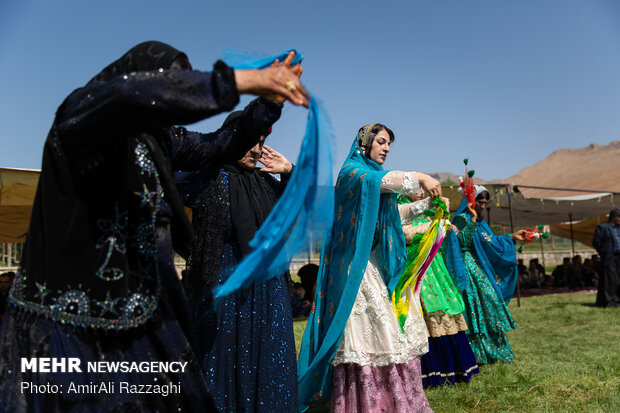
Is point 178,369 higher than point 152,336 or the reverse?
the reverse

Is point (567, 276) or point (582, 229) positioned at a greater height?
point (582, 229)

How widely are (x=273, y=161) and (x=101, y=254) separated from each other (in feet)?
4.78

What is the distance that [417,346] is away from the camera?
3287 mm

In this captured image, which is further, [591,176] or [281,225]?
[591,176]

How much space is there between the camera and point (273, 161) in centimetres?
265

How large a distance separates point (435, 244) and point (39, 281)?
10.0 feet

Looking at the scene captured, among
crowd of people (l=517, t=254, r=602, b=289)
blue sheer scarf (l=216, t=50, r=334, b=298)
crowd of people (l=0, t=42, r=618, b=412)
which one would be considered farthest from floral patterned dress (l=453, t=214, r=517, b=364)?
crowd of people (l=517, t=254, r=602, b=289)

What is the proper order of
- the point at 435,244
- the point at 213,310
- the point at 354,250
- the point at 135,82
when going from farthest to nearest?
the point at 435,244 < the point at 354,250 < the point at 213,310 < the point at 135,82

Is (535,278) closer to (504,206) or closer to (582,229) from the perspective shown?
(504,206)

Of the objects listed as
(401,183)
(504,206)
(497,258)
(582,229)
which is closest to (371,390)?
(401,183)

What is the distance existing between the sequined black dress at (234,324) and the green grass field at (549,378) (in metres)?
1.69

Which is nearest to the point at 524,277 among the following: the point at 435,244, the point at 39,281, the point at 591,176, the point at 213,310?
the point at 435,244

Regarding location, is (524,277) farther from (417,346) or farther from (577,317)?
(417,346)

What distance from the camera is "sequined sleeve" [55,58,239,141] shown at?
1181 millimetres
